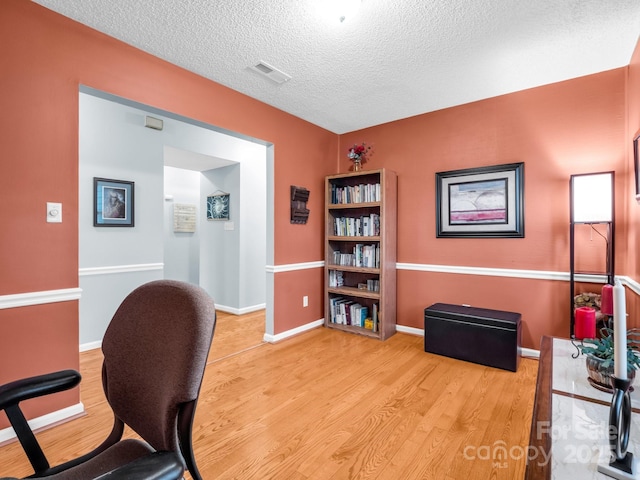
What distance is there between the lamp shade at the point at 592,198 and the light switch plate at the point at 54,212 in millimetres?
3712

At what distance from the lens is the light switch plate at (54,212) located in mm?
1963

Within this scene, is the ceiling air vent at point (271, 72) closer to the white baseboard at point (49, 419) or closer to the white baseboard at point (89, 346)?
the white baseboard at point (49, 419)

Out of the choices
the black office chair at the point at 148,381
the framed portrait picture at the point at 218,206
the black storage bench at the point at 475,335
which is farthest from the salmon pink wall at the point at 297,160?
the framed portrait picture at the point at 218,206

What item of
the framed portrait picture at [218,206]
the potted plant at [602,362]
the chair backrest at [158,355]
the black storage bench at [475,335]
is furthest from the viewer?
the framed portrait picture at [218,206]

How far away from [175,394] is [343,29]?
2.31 metres

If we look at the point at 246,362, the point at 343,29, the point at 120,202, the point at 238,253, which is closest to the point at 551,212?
the point at 343,29

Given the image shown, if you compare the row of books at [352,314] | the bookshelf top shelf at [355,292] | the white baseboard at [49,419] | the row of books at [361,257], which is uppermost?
the row of books at [361,257]

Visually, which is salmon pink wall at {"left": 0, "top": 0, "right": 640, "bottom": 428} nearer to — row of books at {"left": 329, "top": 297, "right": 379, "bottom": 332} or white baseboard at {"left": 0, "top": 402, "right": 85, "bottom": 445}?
white baseboard at {"left": 0, "top": 402, "right": 85, "bottom": 445}

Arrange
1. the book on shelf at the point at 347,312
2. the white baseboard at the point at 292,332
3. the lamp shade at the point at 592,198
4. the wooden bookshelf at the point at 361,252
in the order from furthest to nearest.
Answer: the book on shelf at the point at 347,312
the wooden bookshelf at the point at 361,252
the white baseboard at the point at 292,332
the lamp shade at the point at 592,198

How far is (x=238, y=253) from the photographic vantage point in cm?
460

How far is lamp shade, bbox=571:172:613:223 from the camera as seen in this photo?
2416 mm

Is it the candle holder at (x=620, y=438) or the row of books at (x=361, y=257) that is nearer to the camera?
the candle holder at (x=620, y=438)

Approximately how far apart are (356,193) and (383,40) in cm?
183

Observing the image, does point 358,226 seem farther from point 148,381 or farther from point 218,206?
point 148,381
